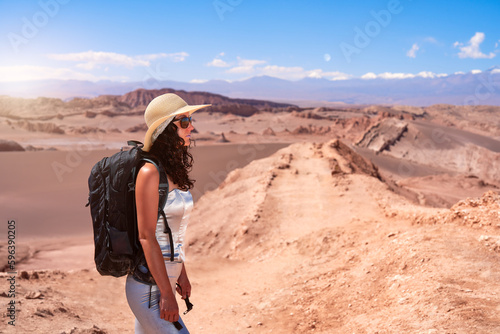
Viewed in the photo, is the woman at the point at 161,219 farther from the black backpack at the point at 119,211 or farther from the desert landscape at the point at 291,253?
the desert landscape at the point at 291,253

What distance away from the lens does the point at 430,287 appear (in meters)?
3.52

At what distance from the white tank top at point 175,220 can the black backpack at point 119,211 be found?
0.03 metres

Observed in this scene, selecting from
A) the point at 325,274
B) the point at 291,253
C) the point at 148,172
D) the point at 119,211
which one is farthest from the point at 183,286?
the point at 291,253

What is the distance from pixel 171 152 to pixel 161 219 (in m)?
0.30

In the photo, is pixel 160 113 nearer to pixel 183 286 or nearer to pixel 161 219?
pixel 161 219

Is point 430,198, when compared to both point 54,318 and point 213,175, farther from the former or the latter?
point 54,318

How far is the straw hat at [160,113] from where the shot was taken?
6.11ft

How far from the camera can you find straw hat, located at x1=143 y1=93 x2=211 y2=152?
1862 mm

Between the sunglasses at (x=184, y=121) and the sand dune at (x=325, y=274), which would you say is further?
the sand dune at (x=325, y=274)

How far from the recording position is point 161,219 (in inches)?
71.9

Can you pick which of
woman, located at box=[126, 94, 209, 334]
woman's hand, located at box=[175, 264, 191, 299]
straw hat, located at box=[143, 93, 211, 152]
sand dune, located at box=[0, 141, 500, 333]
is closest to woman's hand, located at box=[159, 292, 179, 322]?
woman, located at box=[126, 94, 209, 334]

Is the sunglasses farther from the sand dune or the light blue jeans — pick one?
the sand dune

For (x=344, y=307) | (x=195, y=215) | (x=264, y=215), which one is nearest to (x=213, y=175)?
(x=195, y=215)

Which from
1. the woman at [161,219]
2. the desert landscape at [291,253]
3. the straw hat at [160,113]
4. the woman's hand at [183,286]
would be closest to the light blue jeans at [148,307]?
the woman at [161,219]
